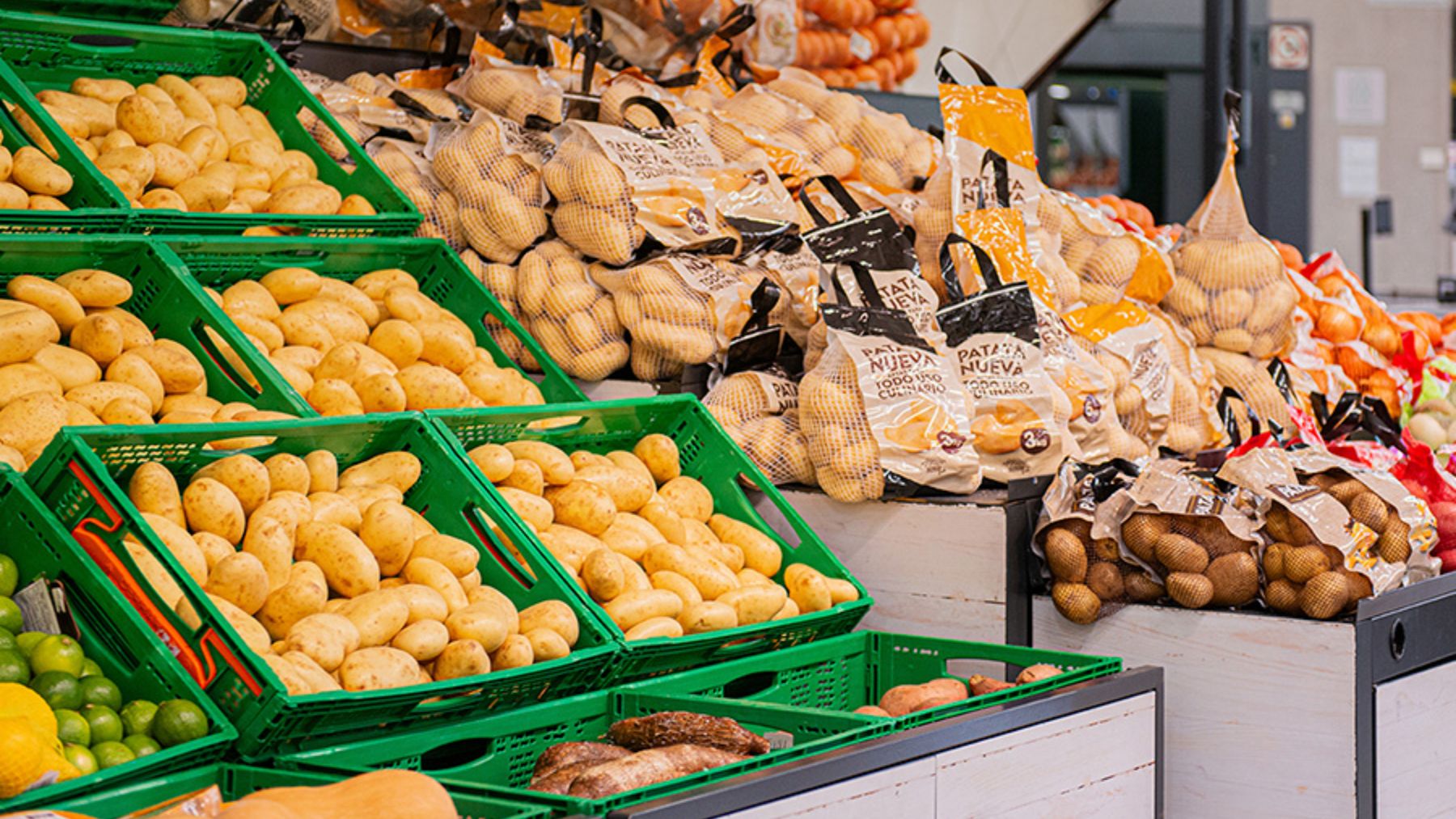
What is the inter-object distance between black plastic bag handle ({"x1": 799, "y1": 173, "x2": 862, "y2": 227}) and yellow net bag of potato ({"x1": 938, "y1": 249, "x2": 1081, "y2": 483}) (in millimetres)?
408

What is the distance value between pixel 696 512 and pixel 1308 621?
1.08 m

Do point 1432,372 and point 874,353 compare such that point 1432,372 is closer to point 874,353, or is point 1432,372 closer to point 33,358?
point 874,353

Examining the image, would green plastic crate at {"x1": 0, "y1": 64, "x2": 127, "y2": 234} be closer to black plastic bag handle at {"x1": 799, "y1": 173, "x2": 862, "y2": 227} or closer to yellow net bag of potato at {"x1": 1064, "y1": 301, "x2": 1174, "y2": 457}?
black plastic bag handle at {"x1": 799, "y1": 173, "x2": 862, "y2": 227}

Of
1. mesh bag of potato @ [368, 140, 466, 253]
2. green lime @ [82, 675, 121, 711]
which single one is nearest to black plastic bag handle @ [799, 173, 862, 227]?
mesh bag of potato @ [368, 140, 466, 253]

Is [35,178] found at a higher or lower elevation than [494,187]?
higher

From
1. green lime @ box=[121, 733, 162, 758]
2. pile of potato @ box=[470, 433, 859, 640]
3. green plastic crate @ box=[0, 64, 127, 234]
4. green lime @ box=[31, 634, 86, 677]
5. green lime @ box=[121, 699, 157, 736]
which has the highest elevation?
green plastic crate @ box=[0, 64, 127, 234]

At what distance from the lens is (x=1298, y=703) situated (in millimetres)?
2691

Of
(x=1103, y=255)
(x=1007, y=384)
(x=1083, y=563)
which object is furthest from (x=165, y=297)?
(x=1103, y=255)

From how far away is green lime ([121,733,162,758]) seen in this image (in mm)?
1886

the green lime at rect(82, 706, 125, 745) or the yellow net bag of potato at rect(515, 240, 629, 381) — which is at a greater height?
the yellow net bag of potato at rect(515, 240, 629, 381)

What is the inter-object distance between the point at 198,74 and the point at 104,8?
0.80 feet

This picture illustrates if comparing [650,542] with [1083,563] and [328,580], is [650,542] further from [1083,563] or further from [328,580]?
[1083,563]

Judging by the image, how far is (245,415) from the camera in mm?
2594

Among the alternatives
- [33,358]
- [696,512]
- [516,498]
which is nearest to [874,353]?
[696,512]
